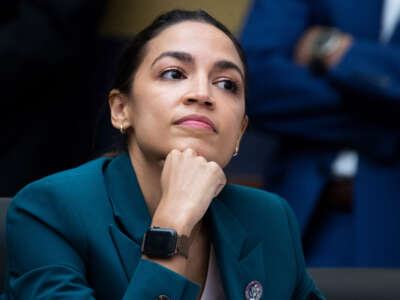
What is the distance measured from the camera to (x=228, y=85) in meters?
1.51

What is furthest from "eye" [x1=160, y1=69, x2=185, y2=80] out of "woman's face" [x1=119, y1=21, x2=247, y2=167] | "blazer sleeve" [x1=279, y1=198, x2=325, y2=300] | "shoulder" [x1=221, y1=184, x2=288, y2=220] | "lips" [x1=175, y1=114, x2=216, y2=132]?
"blazer sleeve" [x1=279, y1=198, x2=325, y2=300]

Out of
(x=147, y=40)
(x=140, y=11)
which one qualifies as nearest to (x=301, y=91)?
(x=147, y=40)

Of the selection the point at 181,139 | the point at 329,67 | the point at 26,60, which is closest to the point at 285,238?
the point at 181,139

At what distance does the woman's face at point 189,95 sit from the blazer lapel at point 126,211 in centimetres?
7

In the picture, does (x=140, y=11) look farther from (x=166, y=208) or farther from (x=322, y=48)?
(x=166, y=208)

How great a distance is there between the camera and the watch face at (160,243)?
1250 mm

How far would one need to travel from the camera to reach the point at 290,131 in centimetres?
231

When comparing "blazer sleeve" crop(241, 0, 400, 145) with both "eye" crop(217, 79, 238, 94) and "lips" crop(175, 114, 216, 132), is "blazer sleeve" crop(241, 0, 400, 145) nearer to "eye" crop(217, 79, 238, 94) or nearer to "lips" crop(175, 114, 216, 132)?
"eye" crop(217, 79, 238, 94)

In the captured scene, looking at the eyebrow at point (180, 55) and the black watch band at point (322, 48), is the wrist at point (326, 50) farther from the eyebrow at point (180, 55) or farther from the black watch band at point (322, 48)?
the eyebrow at point (180, 55)

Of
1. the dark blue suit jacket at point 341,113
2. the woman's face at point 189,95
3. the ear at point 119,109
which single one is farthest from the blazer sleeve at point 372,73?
the ear at point 119,109

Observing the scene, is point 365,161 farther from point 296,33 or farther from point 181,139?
point 181,139

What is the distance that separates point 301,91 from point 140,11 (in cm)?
151

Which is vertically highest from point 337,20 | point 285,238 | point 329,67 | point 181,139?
point 337,20

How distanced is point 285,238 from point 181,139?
1.37 feet
